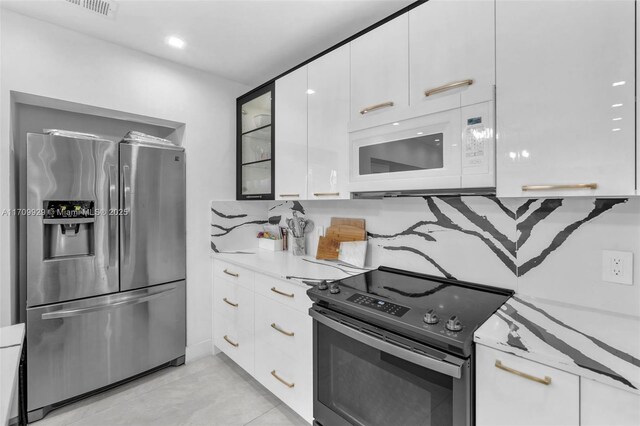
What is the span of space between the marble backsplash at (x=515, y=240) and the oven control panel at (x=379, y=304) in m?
0.56

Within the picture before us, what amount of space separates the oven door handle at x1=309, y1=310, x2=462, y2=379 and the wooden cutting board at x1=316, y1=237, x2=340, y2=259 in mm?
778

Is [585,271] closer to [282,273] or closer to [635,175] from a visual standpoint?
[635,175]

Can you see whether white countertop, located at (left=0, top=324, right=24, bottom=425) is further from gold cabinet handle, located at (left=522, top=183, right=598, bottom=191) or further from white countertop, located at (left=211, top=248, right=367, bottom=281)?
gold cabinet handle, located at (left=522, top=183, right=598, bottom=191)

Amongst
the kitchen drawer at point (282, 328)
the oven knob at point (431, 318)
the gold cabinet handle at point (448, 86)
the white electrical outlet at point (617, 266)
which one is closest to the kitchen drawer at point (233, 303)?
the kitchen drawer at point (282, 328)

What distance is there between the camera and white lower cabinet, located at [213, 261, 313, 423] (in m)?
1.77

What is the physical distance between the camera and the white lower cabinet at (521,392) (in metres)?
0.90

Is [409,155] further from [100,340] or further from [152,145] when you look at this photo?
[100,340]

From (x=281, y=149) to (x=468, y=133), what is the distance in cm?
145

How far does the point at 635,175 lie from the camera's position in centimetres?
96

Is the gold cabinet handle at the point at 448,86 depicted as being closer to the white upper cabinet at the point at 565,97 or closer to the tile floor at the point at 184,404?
the white upper cabinet at the point at 565,97

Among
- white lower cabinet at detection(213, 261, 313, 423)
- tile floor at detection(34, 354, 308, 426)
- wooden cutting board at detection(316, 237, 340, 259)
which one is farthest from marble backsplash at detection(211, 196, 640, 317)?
tile floor at detection(34, 354, 308, 426)

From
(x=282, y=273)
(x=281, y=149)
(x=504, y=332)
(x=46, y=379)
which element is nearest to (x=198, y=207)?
(x=281, y=149)

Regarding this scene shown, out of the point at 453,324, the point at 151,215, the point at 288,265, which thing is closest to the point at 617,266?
the point at 453,324

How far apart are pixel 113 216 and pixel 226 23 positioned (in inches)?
61.6
